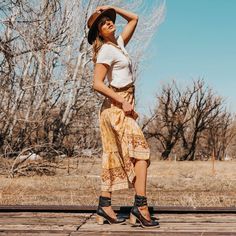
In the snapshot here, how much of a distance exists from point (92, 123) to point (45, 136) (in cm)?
477

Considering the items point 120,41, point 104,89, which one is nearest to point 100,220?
point 104,89

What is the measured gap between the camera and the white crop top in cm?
346

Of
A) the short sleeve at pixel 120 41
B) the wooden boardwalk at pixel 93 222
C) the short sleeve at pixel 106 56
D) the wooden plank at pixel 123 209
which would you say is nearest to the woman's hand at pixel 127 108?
the short sleeve at pixel 106 56

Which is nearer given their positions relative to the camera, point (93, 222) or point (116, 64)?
point (93, 222)

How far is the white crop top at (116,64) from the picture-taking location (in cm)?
346

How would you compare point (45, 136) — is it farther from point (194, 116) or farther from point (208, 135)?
point (208, 135)

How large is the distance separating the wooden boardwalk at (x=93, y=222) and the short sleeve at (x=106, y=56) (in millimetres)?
1162

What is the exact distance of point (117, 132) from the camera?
3393 mm

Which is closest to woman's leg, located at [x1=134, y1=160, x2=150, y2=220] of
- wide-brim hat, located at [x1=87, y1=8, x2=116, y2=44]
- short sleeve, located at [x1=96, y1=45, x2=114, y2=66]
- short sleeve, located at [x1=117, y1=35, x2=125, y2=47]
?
short sleeve, located at [x1=96, y1=45, x2=114, y2=66]

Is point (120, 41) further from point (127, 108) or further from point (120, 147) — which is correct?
point (120, 147)

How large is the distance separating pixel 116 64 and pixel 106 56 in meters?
0.10

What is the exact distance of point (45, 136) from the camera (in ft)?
66.2

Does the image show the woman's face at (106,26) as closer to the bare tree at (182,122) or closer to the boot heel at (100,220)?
the boot heel at (100,220)

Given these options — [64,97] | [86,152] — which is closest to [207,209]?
[86,152]
